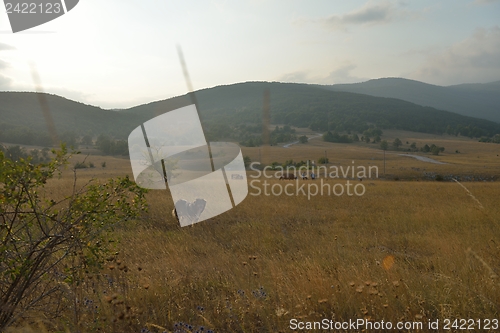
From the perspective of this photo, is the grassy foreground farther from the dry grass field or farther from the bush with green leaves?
the bush with green leaves

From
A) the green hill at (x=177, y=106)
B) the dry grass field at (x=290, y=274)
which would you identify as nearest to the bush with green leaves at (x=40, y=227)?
the dry grass field at (x=290, y=274)

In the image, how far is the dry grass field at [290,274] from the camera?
3.55 m

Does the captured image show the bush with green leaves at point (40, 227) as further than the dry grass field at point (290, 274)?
No

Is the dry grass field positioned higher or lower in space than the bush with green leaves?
lower

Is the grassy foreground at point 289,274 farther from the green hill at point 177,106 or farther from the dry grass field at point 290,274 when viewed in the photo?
the green hill at point 177,106

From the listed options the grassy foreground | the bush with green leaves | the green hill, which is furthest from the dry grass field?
the green hill

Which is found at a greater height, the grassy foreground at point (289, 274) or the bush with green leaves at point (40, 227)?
the bush with green leaves at point (40, 227)

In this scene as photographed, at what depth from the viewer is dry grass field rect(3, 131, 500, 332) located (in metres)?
3.55

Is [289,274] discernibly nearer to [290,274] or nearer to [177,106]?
[290,274]

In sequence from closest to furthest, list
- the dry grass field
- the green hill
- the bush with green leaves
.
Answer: the bush with green leaves
the dry grass field
the green hill

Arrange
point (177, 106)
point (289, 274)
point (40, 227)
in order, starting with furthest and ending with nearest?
point (177, 106) → point (289, 274) → point (40, 227)

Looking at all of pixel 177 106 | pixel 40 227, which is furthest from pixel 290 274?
pixel 177 106

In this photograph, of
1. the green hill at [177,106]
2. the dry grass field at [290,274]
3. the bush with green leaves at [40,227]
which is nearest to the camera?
the bush with green leaves at [40,227]

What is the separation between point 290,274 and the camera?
479 centimetres
